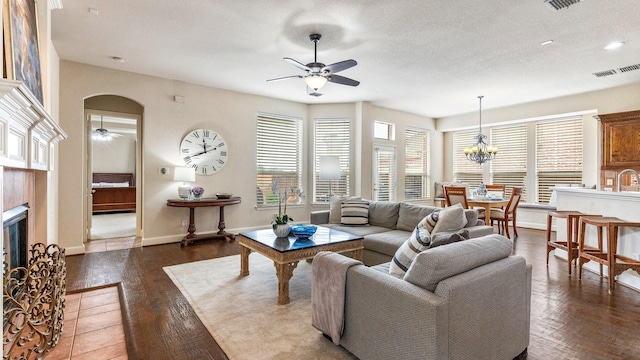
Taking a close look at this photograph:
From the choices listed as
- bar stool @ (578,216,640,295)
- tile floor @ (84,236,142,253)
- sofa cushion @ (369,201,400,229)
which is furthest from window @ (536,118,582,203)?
tile floor @ (84,236,142,253)

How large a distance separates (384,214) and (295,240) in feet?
5.24

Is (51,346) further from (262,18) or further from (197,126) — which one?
(197,126)

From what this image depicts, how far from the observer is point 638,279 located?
10.5 ft

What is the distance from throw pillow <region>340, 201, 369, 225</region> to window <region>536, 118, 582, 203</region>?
4839mm

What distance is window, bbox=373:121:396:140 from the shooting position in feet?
24.3

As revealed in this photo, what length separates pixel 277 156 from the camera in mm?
6594

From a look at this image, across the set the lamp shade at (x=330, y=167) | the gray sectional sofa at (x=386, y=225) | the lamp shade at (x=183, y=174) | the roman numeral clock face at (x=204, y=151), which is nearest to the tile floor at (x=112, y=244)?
the lamp shade at (x=183, y=174)

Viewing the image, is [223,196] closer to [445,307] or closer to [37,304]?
[37,304]

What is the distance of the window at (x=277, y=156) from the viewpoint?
6359 millimetres

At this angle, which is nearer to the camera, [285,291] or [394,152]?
[285,291]

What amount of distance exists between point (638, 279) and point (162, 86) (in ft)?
22.9

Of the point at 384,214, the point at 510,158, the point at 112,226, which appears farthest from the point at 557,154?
the point at 112,226

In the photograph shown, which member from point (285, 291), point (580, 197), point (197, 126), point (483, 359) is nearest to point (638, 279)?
point (580, 197)

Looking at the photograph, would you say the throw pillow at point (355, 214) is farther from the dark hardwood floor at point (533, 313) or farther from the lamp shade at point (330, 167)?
the dark hardwood floor at point (533, 313)
